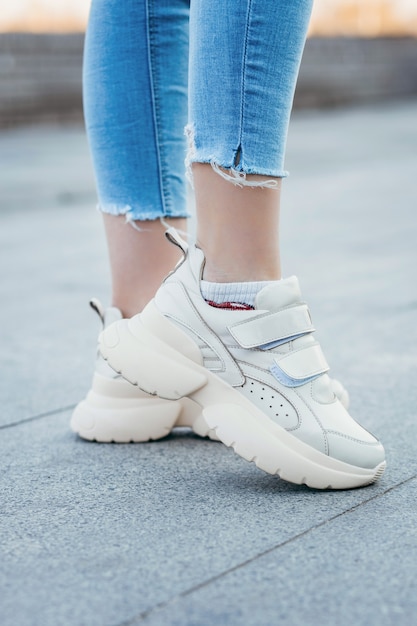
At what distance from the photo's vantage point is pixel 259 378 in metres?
1.13

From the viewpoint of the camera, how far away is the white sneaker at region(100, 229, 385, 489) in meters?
1.10

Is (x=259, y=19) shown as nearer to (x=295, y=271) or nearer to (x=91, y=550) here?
(x=91, y=550)

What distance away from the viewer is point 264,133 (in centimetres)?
112

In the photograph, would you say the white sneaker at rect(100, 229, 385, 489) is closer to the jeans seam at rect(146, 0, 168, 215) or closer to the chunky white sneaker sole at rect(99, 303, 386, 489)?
the chunky white sneaker sole at rect(99, 303, 386, 489)

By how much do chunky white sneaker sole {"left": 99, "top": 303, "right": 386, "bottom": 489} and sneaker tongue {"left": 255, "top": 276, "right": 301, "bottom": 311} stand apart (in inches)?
4.3

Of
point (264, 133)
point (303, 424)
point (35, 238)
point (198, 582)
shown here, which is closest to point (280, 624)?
point (198, 582)

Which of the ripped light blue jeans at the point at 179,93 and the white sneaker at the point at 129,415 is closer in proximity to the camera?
the ripped light blue jeans at the point at 179,93

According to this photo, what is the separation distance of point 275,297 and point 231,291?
57mm

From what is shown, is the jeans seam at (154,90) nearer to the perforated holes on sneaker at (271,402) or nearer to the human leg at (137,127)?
the human leg at (137,127)

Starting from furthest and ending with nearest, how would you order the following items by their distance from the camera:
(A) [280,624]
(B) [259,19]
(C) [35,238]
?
(C) [35,238]
(B) [259,19]
(A) [280,624]

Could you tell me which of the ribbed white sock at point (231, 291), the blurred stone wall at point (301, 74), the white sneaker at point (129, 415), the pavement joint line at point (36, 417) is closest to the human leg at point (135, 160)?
the white sneaker at point (129, 415)

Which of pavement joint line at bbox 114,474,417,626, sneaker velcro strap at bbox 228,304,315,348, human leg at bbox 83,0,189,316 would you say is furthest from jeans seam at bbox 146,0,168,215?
pavement joint line at bbox 114,474,417,626

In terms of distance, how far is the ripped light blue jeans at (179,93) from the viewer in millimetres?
1101

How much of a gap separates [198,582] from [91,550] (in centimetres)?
14
